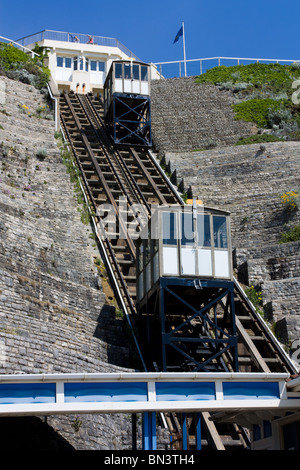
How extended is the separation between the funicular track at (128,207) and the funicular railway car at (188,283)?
0.91m

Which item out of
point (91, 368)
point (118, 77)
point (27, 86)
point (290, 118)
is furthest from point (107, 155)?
point (91, 368)

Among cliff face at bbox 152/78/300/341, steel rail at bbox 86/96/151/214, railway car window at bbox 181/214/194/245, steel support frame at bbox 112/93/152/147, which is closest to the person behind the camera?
railway car window at bbox 181/214/194/245

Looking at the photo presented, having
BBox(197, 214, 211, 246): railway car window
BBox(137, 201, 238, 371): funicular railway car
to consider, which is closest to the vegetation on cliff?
BBox(197, 214, 211, 246): railway car window

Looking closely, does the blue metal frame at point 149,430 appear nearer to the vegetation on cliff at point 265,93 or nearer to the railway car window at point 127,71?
the vegetation on cliff at point 265,93

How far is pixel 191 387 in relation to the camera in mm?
14484

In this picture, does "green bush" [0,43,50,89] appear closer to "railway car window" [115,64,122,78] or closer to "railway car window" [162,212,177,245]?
"railway car window" [115,64,122,78]

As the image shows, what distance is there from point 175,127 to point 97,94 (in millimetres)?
8245

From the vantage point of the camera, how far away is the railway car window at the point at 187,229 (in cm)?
2183

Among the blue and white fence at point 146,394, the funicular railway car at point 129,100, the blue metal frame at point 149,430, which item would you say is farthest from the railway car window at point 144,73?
the blue metal frame at point 149,430

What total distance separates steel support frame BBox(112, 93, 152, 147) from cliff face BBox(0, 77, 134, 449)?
155 inches

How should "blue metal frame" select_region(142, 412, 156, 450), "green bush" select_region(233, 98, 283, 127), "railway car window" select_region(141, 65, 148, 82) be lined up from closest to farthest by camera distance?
"blue metal frame" select_region(142, 412, 156, 450) → "railway car window" select_region(141, 65, 148, 82) → "green bush" select_region(233, 98, 283, 127)

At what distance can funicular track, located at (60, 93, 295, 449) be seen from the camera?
65.9ft

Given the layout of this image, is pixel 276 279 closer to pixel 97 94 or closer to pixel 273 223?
pixel 273 223

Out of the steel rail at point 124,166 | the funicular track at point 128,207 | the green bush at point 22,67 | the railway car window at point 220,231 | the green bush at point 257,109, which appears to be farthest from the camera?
the green bush at point 22,67
